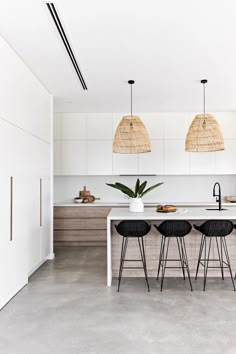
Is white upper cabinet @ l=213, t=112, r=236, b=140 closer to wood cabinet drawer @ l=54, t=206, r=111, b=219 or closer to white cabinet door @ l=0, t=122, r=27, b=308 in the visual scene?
wood cabinet drawer @ l=54, t=206, r=111, b=219

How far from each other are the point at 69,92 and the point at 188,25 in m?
2.79

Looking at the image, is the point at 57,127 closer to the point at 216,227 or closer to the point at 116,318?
the point at 216,227

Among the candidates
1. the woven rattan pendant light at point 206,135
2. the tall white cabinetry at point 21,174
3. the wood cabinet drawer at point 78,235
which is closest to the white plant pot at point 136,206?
the woven rattan pendant light at point 206,135

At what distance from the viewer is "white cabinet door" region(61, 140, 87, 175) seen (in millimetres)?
7051

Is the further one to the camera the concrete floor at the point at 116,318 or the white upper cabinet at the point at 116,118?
the white upper cabinet at the point at 116,118

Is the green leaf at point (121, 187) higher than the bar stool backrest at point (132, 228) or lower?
higher

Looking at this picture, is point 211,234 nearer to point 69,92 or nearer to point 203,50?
point 203,50

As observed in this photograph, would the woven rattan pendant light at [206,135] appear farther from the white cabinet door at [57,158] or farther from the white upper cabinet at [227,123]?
the white cabinet door at [57,158]

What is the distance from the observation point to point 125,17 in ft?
9.98

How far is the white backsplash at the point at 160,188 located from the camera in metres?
7.44

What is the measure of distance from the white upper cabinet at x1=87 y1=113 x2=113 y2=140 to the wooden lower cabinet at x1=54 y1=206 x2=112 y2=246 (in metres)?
1.56

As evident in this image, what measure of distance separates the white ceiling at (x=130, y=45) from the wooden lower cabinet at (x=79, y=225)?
227 centimetres

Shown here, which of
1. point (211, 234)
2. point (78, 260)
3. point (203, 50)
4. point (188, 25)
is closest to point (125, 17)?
point (188, 25)

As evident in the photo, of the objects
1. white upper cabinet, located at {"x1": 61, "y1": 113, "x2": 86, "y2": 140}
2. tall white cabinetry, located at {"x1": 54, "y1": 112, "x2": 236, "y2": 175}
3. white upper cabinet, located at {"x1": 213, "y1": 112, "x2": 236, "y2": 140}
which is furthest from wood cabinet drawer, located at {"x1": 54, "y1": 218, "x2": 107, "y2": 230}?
white upper cabinet, located at {"x1": 213, "y1": 112, "x2": 236, "y2": 140}
